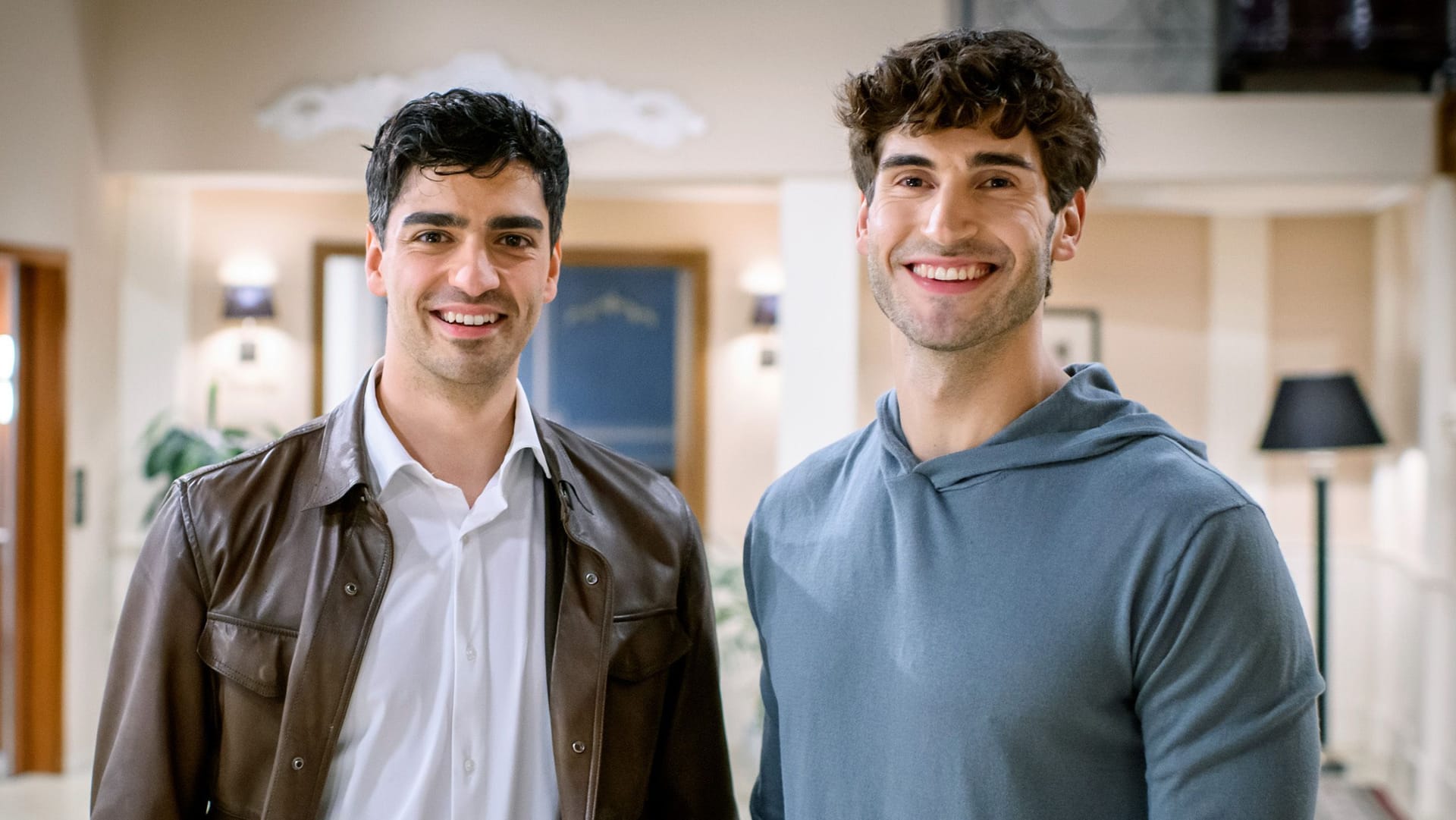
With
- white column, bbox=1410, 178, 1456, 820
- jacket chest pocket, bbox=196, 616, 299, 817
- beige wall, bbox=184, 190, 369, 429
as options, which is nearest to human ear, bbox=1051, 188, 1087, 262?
jacket chest pocket, bbox=196, 616, 299, 817

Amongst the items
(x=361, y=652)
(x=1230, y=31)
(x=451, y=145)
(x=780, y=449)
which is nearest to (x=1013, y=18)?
(x=1230, y=31)

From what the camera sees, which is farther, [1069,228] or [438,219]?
[438,219]

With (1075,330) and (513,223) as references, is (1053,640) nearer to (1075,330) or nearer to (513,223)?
(513,223)

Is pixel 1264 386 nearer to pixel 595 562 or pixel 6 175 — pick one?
pixel 595 562

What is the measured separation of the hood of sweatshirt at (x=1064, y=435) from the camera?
4.47ft

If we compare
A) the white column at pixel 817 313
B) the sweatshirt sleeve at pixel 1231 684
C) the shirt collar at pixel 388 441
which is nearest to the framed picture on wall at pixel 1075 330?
the white column at pixel 817 313

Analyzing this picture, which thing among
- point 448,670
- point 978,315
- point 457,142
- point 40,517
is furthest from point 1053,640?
point 40,517

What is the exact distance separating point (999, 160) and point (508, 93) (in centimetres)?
433

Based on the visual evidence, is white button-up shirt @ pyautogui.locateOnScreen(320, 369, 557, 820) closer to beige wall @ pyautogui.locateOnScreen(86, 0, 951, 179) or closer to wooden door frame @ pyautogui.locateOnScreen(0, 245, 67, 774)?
beige wall @ pyautogui.locateOnScreen(86, 0, 951, 179)

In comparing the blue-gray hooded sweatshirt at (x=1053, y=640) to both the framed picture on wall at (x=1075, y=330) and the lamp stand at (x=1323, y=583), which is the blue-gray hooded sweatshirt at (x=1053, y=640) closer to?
the lamp stand at (x=1323, y=583)

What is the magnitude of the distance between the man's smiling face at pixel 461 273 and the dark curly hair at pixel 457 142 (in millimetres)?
16

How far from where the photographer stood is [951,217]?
4.61 ft

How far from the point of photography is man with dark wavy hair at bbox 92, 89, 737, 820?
1.54 metres

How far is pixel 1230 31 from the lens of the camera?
5.36 meters
